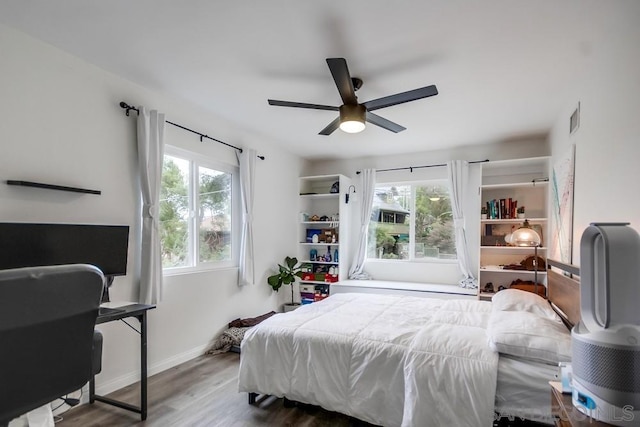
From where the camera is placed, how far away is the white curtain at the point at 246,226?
3.94m

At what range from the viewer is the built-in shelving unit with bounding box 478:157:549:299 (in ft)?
13.1

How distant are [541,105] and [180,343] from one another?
423cm

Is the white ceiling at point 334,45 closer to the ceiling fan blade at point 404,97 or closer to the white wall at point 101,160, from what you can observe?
the white wall at point 101,160

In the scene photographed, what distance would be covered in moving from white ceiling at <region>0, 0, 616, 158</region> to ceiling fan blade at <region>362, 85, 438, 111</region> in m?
0.27

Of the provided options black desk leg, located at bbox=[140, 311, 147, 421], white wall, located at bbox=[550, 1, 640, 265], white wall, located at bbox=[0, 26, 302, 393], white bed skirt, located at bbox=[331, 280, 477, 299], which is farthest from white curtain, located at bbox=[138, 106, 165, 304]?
white wall, located at bbox=[550, 1, 640, 265]

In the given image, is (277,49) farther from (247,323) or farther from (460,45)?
(247,323)

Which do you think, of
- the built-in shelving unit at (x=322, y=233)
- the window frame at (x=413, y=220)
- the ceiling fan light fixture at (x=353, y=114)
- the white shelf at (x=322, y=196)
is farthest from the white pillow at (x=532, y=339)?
the white shelf at (x=322, y=196)

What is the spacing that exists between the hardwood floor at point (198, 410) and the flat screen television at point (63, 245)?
3.24ft

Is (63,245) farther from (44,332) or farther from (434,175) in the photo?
(434,175)

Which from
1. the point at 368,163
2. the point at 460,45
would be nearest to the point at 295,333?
the point at 460,45

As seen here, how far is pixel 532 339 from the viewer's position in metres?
1.81

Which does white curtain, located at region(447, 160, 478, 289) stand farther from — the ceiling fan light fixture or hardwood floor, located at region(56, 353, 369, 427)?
hardwood floor, located at region(56, 353, 369, 427)

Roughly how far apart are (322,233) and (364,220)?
2.34ft

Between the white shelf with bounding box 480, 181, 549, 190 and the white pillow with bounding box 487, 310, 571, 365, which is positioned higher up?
the white shelf with bounding box 480, 181, 549, 190
